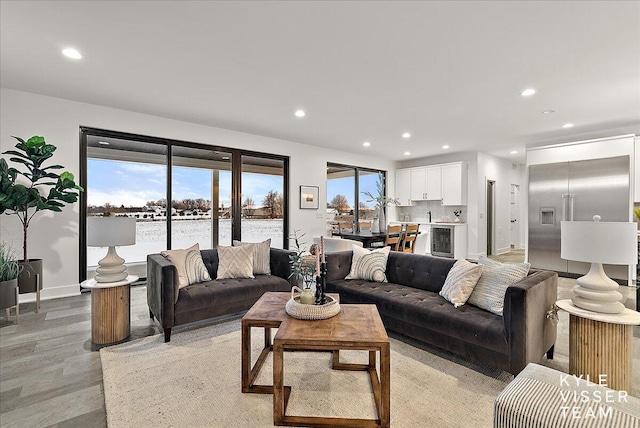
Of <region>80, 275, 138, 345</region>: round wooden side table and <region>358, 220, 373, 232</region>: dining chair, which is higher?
<region>358, 220, 373, 232</region>: dining chair

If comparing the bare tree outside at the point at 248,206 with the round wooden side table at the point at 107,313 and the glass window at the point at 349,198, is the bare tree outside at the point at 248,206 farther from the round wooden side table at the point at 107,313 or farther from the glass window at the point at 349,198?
the round wooden side table at the point at 107,313

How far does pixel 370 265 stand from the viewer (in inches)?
134

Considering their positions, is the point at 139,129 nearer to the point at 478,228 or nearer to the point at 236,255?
the point at 236,255

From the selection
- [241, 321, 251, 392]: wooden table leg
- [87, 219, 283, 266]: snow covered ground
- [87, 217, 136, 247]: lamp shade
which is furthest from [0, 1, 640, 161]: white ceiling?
[241, 321, 251, 392]: wooden table leg

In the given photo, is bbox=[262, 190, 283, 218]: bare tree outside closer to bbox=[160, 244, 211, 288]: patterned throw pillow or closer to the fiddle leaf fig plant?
bbox=[160, 244, 211, 288]: patterned throw pillow

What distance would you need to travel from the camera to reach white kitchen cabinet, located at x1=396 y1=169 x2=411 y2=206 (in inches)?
332

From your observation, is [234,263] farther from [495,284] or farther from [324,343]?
[495,284]

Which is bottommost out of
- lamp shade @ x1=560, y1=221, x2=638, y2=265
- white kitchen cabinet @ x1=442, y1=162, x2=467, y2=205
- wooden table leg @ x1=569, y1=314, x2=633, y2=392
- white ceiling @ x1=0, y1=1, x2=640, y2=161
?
wooden table leg @ x1=569, y1=314, x2=633, y2=392

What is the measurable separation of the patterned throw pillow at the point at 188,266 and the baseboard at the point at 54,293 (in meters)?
2.04

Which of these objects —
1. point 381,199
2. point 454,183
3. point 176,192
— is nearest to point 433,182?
point 454,183

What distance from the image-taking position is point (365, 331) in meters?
1.81

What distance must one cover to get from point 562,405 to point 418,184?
736 centimetres

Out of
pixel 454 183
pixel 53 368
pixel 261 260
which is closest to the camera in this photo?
pixel 53 368

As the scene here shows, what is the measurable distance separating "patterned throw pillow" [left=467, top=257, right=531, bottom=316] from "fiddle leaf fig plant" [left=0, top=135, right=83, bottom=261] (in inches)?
179
